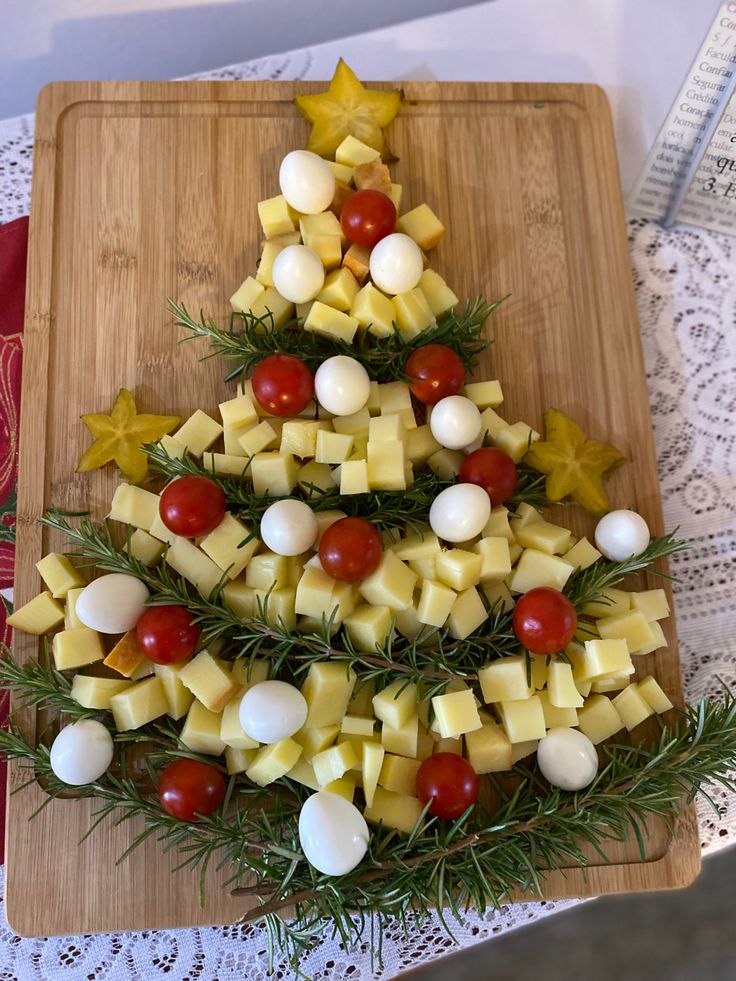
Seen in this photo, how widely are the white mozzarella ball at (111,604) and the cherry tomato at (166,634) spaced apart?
0.02 metres

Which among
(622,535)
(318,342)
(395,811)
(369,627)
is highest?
(318,342)

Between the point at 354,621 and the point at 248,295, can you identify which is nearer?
the point at 354,621

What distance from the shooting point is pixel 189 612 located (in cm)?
91

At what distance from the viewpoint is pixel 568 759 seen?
2.92ft

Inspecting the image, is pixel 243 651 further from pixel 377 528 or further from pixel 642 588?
pixel 642 588

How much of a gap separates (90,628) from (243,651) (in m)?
0.20

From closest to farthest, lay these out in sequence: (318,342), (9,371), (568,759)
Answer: (568,759) → (318,342) → (9,371)

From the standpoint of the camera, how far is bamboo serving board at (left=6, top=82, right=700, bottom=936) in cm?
103

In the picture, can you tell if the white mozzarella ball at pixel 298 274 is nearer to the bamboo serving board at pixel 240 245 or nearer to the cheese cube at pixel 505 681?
the bamboo serving board at pixel 240 245

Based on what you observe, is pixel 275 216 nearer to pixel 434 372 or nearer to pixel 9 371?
pixel 434 372

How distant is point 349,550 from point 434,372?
0.81ft

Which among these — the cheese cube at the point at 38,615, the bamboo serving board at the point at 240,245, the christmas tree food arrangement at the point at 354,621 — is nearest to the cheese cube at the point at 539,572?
the christmas tree food arrangement at the point at 354,621

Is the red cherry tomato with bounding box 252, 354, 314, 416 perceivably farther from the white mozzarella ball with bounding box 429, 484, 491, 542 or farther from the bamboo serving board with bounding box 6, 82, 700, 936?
the white mozzarella ball with bounding box 429, 484, 491, 542

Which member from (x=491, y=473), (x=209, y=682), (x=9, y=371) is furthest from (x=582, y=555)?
(x=9, y=371)
